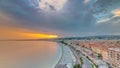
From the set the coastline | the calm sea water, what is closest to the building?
the coastline

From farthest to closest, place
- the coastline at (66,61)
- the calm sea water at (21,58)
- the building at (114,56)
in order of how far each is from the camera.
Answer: the calm sea water at (21,58) < the coastline at (66,61) < the building at (114,56)

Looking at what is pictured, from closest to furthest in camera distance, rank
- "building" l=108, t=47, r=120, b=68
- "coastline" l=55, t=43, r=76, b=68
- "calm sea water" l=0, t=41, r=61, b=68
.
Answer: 1. "building" l=108, t=47, r=120, b=68
2. "coastline" l=55, t=43, r=76, b=68
3. "calm sea water" l=0, t=41, r=61, b=68

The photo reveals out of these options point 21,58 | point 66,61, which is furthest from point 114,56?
point 21,58

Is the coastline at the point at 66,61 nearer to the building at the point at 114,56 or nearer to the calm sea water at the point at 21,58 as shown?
the calm sea water at the point at 21,58

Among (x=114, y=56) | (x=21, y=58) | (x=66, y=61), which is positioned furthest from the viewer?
(x=21, y=58)

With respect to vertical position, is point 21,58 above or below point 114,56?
below

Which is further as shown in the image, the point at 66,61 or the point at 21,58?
the point at 21,58

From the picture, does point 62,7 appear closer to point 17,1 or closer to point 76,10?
point 76,10

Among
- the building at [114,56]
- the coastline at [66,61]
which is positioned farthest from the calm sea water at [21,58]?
the building at [114,56]

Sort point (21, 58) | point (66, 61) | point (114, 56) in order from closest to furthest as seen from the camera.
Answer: point (114, 56) → point (66, 61) → point (21, 58)

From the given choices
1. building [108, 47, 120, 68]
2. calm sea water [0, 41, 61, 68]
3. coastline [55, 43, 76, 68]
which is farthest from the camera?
calm sea water [0, 41, 61, 68]

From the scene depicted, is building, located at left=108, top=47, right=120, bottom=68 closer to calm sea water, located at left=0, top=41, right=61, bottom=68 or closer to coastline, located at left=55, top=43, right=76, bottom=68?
coastline, located at left=55, top=43, right=76, bottom=68

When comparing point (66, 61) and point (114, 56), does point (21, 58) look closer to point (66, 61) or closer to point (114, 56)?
point (66, 61)
